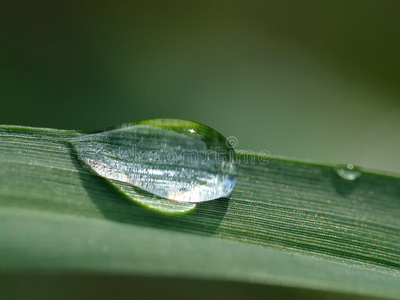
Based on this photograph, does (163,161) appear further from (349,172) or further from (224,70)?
(224,70)

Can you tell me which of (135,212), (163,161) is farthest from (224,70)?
(135,212)

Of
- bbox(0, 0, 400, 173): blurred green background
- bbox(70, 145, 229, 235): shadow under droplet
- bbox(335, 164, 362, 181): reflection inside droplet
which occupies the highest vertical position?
bbox(0, 0, 400, 173): blurred green background

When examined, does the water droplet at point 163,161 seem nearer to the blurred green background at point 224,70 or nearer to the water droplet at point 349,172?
the water droplet at point 349,172

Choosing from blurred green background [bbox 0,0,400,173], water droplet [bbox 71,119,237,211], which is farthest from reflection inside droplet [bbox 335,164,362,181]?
blurred green background [bbox 0,0,400,173]

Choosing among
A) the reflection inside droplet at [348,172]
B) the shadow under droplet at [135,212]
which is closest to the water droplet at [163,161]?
the shadow under droplet at [135,212]

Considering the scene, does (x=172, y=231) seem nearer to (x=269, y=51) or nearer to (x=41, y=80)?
(x=41, y=80)

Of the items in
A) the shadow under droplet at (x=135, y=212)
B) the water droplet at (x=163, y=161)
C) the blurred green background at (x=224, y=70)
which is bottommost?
the shadow under droplet at (x=135, y=212)

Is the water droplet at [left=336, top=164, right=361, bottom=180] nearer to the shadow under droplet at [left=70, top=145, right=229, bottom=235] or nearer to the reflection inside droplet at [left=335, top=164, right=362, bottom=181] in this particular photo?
the reflection inside droplet at [left=335, top=164, right=362, bottom=181]
